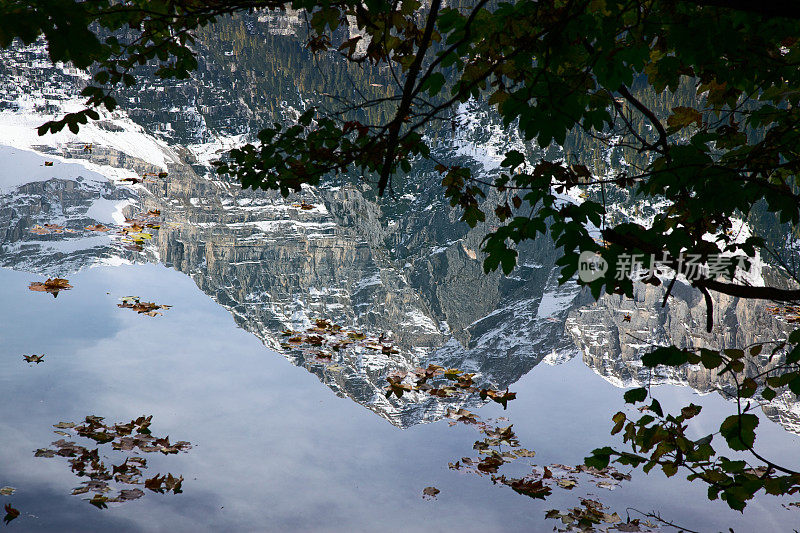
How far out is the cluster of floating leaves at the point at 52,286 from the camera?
643 centimetres

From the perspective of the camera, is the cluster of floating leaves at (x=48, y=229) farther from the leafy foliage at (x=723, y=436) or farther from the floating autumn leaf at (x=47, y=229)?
the leafy foliage at (x=723, y=436)

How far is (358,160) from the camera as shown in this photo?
2510 mm

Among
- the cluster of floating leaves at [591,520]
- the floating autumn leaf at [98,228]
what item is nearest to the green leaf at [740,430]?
the cluster of floating leaves at [591,520]

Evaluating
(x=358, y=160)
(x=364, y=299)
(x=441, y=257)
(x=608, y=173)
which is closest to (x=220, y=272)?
(x=364, y=299)

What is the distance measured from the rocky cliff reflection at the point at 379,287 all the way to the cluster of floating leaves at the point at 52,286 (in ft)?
1.01

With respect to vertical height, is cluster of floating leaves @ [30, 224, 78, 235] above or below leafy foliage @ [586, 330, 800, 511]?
above

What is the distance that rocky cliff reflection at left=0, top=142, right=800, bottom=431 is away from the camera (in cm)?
634

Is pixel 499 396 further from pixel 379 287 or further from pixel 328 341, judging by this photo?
pixel 379 287

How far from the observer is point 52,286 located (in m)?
6.55

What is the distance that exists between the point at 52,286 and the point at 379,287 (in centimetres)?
425

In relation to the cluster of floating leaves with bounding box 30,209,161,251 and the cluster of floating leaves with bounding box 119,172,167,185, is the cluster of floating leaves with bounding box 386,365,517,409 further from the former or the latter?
the cluster of floating leaves with bounding box 119,172,167,185

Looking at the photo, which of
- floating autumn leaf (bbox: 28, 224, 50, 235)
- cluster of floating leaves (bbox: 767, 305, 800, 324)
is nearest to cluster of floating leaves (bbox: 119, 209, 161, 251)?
floating autumn leaf (bbox: 28, 224, 50, 235)

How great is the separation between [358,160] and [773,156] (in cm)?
188

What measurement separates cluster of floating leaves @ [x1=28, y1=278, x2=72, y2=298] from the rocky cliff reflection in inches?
12.1
